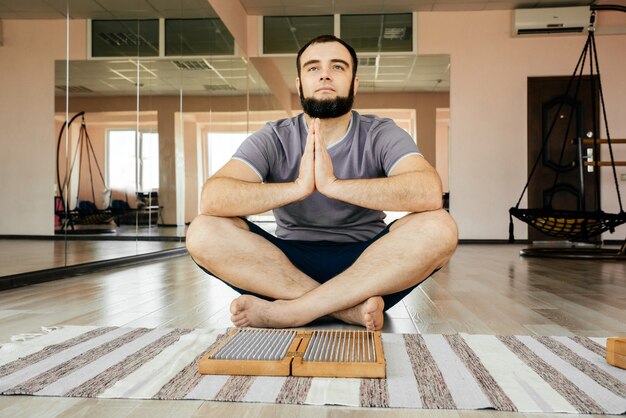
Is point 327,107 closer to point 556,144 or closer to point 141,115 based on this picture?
point 141,115

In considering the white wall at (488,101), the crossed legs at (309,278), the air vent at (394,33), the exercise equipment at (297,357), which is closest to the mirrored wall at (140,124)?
the air vent at (394,33)

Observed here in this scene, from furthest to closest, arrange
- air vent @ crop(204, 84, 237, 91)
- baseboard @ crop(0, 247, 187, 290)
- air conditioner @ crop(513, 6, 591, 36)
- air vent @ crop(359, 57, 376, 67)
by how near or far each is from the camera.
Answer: air vent @ crop(359, 57, 376, 67), air conditioner @ crop(513, 6, 591, 36), air vent @ crop(204, 84, 237, 91), baseboard @ crop(0, 247, 187, 290)

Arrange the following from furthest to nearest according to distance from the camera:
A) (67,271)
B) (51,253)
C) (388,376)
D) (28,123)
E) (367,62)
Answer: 1. (367,62)
2. (67,271)
3. (51,253)
4. (28,123)
5. (388,376)

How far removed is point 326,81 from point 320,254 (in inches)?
24.5

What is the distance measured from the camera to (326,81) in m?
2.07

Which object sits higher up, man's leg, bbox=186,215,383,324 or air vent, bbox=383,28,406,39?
air vent, bbox=383,28,406,39

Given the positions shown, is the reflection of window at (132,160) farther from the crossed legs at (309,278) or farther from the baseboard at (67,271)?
the crossed legs at (309,278)

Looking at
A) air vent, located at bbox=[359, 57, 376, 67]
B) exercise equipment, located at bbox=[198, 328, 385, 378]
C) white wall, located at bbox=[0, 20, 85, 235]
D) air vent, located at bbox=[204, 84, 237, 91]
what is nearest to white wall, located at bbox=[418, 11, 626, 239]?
air vent, located at bbox=[359, 57, 376, 67]

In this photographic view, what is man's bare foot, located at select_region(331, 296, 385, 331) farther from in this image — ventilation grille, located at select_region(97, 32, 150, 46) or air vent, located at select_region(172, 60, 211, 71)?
air vent, located at select_region(172, 60, 211, 71)

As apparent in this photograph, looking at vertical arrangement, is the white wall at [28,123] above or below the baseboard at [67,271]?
above

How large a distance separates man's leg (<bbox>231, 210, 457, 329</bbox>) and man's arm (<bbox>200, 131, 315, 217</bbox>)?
28 centimetres

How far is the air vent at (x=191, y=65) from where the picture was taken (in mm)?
5666

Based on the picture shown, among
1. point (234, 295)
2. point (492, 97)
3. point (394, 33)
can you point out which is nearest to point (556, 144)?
point (492, 97)

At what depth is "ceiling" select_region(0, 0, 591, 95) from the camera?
3668 millimetres
